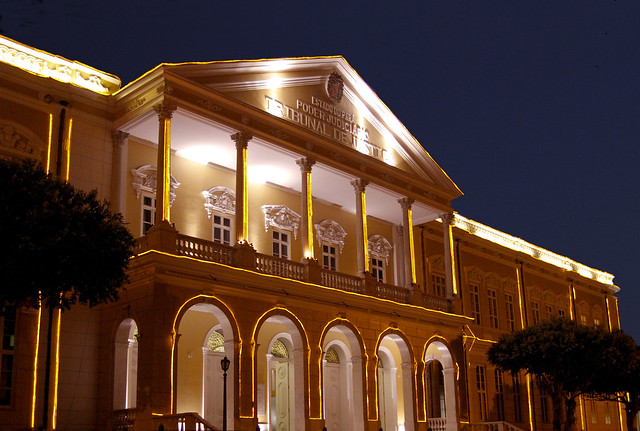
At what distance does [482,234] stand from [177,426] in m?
22.7

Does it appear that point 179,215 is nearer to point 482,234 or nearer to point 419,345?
point 419,345

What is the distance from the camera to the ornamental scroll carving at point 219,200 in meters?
24.2

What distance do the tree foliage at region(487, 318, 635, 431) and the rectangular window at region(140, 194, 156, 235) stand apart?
1467cm

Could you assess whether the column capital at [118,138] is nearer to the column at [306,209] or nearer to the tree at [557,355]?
the column at [306,209]

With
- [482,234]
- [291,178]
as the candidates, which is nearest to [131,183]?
[291,178]

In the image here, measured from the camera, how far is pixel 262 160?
24.7 metres

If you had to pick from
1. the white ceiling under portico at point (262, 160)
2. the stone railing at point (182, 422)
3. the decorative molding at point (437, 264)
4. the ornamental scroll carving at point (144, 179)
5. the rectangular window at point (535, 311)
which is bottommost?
the stone railing at point (182, 422)

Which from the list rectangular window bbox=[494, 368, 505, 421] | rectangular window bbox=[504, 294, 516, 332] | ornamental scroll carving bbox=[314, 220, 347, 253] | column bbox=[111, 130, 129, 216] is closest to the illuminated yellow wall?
column bbox=[111, 130, 129, 216]

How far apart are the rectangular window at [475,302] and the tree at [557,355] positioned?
4.83 m

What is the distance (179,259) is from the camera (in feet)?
64.6

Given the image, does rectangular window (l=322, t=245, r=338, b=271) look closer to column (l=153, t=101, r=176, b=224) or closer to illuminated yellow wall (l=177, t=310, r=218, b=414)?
illuminated yellow wall (l=177, t=310, r=218, b=414)

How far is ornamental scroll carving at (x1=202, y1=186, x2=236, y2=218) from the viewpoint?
24.2 m

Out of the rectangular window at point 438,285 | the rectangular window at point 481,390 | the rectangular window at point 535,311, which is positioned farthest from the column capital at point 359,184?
the rectangular window at point 535,311

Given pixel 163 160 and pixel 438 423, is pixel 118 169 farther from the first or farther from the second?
pixel 438 423
